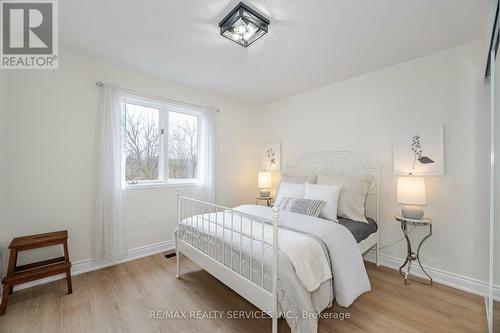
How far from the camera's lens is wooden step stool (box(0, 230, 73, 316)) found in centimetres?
177

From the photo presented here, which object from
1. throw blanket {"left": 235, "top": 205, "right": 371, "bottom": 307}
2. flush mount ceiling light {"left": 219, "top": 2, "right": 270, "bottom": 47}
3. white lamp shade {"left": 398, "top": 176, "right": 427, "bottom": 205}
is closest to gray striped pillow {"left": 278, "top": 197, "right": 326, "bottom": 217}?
throw blanket {"left": 235, "top": 205, "right": 371, "bottom": 307}

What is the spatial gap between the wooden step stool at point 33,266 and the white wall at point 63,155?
18 centimetres

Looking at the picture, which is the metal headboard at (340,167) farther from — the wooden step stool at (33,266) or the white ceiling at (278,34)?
the wooden step stool at (33,266)

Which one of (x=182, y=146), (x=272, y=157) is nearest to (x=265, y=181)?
(x=272, y=157)

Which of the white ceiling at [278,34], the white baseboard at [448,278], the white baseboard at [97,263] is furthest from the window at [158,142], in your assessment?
the white baseboard at [448,278]

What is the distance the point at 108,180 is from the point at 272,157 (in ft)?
8.80

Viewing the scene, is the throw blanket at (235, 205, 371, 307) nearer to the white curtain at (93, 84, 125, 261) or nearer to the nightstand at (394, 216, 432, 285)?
the nightstand at (394, 216, 432, 285)

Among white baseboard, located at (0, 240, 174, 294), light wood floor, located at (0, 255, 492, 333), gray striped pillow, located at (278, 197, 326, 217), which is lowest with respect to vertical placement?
light wood floor, located at (0, 255, 492, 333)

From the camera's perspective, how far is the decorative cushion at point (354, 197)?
2.40 meters

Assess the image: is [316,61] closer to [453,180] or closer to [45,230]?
[453,180]

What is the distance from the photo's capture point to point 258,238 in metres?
1.67

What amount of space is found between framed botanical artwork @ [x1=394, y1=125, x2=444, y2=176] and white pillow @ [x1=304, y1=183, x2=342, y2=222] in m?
0.83

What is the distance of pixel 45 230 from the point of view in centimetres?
220

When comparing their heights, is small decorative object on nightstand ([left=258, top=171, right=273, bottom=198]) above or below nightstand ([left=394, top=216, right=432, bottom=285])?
above
